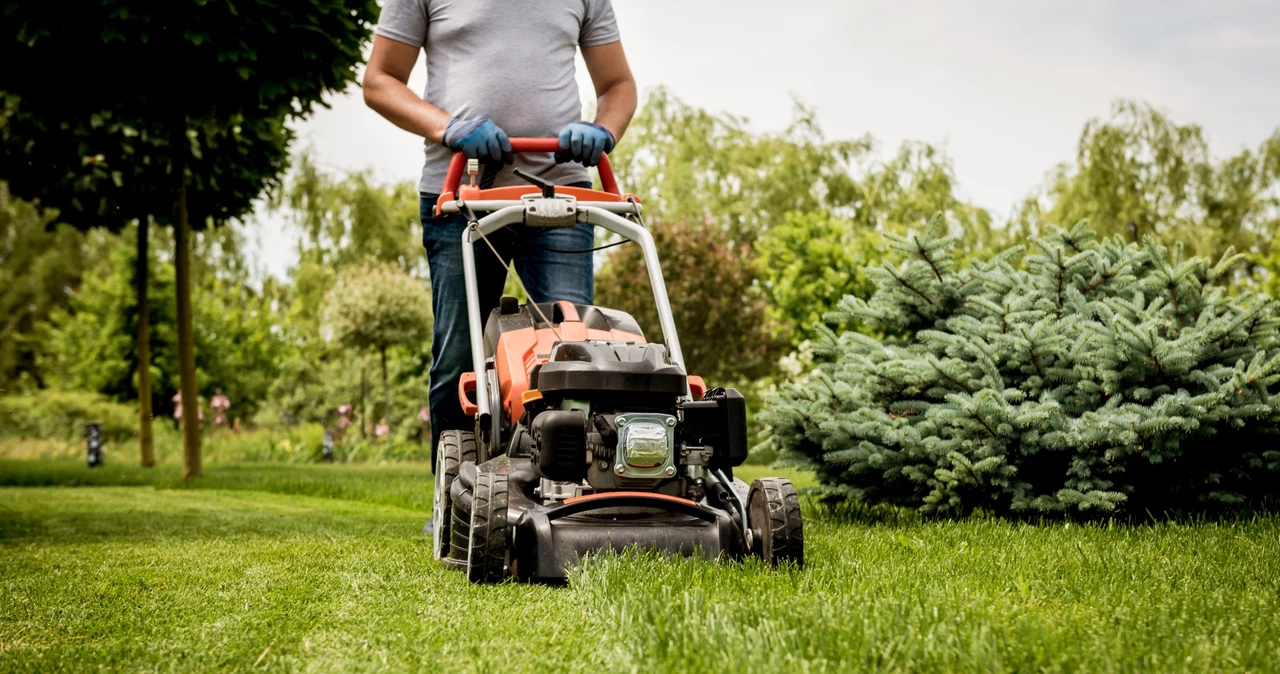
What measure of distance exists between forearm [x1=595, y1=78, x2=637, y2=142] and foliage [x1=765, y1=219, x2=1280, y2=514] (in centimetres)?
113

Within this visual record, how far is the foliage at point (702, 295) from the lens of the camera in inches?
616

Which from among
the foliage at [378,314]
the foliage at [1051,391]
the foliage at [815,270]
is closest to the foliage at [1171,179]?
the foliage at [815,270]

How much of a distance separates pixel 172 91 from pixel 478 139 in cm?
445

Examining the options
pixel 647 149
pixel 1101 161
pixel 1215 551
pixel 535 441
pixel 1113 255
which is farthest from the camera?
pixel 647 149

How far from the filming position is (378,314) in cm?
1386

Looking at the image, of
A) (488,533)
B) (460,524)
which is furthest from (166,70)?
(488,533)

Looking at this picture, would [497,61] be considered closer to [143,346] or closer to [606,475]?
[606,475]

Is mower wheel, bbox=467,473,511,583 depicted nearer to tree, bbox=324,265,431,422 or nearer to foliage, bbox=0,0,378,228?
foliage, bbox=0,0,378,228

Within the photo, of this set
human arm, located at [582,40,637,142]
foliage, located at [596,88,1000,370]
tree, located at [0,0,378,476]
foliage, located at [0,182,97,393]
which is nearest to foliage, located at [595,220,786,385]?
foliage, located at [596,88,1000,370]

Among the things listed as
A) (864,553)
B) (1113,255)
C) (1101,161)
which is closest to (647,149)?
(1101,161)

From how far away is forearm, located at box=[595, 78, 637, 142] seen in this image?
388cm

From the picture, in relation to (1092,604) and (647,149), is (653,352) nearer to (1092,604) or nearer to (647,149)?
(1092,604)

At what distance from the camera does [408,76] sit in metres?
3.78

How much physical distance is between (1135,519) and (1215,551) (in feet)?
3.47
